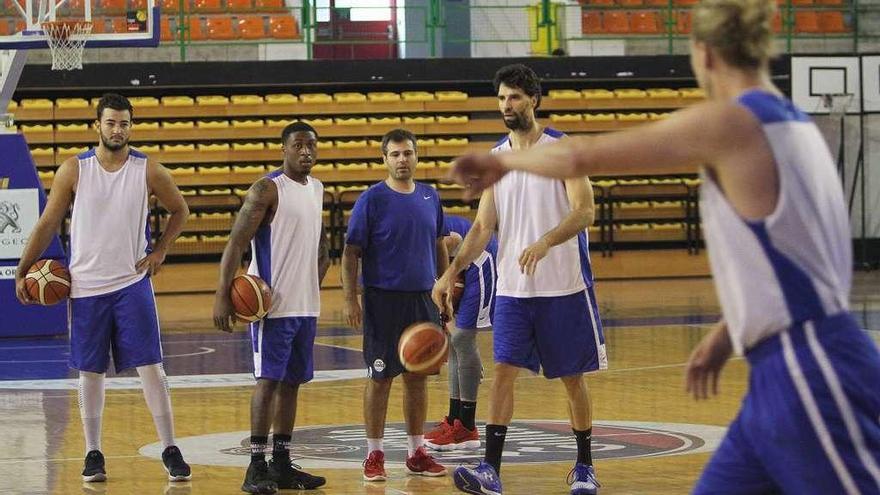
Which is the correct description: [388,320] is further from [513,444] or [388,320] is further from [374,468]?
[513,444]

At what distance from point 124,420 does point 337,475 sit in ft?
8.63

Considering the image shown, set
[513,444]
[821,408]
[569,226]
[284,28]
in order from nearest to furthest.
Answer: [821,408]
[569,226]
[513,444]
[284,28]

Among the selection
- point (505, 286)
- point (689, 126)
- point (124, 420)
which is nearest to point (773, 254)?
point (689, 126)

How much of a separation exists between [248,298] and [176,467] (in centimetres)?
97

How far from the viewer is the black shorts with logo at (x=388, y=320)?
795 centimetres

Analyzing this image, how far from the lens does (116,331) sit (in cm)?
797

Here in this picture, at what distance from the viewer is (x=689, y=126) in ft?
11.2

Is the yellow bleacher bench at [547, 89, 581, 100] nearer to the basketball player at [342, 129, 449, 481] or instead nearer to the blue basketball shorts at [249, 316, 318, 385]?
the basketball player at [342, 129, 449, 481]

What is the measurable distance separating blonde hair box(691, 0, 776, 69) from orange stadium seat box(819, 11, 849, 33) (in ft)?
76.5

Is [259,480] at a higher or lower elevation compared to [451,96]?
lower

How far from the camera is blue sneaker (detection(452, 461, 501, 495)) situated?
718cm

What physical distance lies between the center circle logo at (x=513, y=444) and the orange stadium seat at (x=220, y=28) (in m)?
15.5

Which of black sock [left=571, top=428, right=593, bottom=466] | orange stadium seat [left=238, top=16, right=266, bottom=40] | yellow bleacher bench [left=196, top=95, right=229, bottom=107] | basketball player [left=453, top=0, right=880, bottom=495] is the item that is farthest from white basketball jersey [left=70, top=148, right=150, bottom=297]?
orange stadium seat [left=238, top=16, right=266, bottom=40]

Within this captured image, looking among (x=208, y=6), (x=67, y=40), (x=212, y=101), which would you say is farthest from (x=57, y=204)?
(x=208, y=6)
